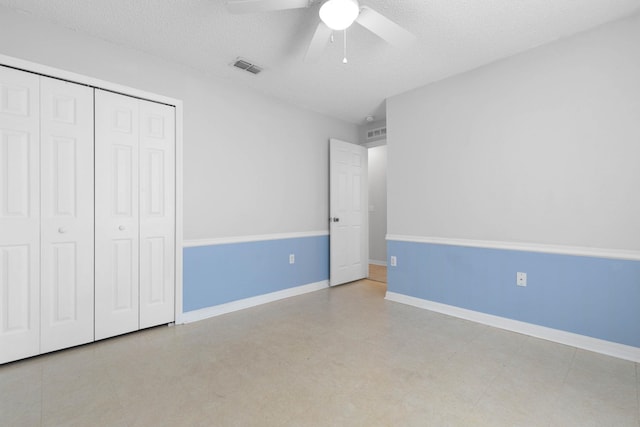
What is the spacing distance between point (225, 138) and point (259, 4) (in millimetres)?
1717

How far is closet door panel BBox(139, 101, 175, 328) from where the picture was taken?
108 inches

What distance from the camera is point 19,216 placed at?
219 centimetres

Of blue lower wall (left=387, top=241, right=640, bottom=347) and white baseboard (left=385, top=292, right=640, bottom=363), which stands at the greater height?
blue lower wall (left=387, top=241, right=640, bottom=347)

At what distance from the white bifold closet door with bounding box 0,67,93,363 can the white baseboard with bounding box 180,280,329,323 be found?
839mm

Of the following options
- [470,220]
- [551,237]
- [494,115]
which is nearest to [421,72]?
[494,115]

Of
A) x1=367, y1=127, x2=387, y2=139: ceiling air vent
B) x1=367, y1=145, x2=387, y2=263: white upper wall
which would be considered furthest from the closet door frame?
x1=367, y1=145, x2=387, y2=263: white upper wall

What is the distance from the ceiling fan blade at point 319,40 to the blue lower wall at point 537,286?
92.6 inches

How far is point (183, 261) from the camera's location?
2.98 metres

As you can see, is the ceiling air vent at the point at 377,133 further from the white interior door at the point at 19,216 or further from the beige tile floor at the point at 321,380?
the white interior door at the point at 19,216

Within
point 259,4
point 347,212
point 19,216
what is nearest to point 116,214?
point 19,216

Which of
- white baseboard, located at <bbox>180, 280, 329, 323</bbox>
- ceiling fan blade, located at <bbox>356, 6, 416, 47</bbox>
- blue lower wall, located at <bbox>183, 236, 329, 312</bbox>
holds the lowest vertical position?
white baseboard, located at <bbox>180, 280, 329, 323</bbox>

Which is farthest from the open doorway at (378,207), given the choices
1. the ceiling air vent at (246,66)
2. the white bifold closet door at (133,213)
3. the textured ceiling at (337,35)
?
the white bifold closet door at (133,213)

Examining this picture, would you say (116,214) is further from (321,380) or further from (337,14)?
(337,14)

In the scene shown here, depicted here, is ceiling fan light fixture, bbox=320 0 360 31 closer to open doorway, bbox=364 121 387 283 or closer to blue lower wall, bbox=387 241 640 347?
blue lower wall, bbox=387 241 640 347
